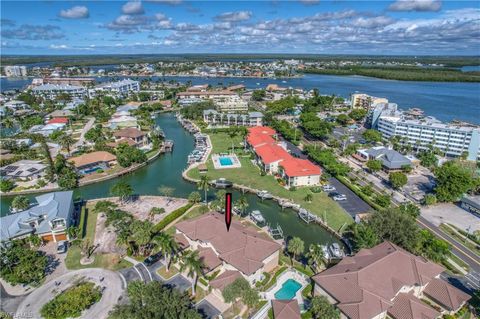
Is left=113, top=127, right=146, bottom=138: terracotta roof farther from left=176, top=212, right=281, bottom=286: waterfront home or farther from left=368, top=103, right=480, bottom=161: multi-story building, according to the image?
left=368, top=103, right=480, bottom=161: multi-story building

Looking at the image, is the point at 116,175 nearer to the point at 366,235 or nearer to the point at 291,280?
the point at 291,280

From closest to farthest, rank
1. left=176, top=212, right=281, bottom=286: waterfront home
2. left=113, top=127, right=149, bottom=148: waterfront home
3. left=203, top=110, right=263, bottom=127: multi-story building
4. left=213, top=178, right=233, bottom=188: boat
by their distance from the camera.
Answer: left=176, top=212, right=281, bottom=286: waterfront home < left=213, top=178, right=233, bottom=188: boat < left=113, top=127, right=149, bottom=148: waterfront home < left=203, top=110, right=263, bottom=127: multi-story building

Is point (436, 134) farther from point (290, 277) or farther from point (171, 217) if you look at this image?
point (171, 217)

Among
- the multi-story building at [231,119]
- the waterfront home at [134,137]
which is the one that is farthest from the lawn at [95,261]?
the multi-story building at [231,119]

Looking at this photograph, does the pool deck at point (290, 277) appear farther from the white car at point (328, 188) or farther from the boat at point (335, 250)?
the white car at point (328, 188)

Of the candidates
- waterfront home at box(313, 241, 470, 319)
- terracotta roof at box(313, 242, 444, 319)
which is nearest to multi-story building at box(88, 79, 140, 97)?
terracotta roof at box(313, 242, 444, 319)

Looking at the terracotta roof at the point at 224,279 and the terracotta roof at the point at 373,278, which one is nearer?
the terracotta roof at the point at 373,278
